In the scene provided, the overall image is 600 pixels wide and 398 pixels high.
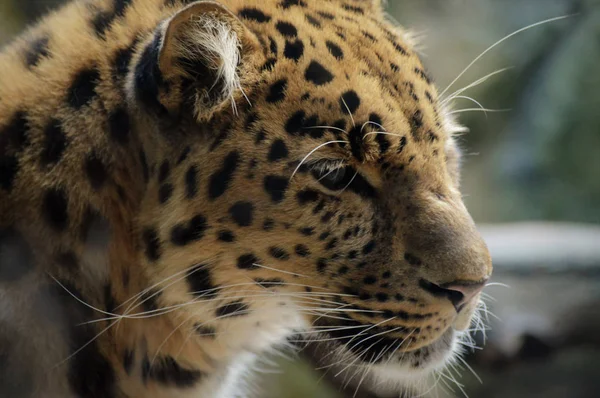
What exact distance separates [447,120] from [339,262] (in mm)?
763

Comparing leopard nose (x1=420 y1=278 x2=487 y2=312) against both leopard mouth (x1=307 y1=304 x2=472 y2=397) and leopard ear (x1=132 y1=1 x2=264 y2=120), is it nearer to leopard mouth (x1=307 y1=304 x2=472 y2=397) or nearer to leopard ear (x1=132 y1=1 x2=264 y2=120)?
leopard mouth (x1=307 y1=304 x2=472 y2=397)

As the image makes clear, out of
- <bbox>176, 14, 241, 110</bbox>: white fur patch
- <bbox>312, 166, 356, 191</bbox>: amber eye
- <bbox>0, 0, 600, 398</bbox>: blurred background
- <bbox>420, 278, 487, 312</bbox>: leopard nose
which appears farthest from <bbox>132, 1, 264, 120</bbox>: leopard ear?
<bbox>0, 0, 600, 398</bbox>: blurred background

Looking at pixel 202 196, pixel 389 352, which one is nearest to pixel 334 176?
pixel 202 196

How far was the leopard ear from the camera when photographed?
8.18ft

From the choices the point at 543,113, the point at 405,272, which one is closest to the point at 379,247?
the point at 405,272

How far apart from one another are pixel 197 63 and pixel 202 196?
429mm

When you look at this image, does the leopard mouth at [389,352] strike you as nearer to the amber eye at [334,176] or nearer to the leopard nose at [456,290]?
the leopard nose at [456,290]

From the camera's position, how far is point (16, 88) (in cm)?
269

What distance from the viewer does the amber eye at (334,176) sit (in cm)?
270

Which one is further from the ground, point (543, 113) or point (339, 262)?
point (339, 262)

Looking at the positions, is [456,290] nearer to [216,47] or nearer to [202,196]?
[202,196]

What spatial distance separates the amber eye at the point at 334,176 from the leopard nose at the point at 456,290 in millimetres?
420

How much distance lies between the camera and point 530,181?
820cm

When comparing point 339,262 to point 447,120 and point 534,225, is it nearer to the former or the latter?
point 447,120
